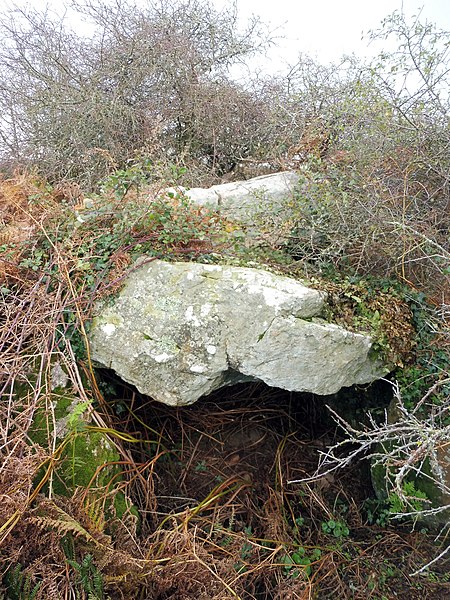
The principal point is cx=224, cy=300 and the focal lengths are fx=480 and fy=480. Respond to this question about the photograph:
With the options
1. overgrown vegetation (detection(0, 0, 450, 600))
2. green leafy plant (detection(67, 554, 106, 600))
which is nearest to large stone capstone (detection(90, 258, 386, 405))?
overgrown vegetation (detection(0, 0, 450, 600))

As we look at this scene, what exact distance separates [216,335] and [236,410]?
4.34 feet

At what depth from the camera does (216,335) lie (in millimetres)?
3111

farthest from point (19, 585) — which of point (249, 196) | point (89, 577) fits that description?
point (249, 196)

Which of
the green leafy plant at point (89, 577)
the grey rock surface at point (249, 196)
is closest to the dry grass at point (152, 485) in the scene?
the green leafy plant at point (89, 577)

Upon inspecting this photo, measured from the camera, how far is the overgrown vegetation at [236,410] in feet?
8.63

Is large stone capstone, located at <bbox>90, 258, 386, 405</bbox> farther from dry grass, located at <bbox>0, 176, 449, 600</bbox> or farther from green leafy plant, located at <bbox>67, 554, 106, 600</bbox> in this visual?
green leafy plant, located at <bbox>67, 554, 106, 600</bbox>

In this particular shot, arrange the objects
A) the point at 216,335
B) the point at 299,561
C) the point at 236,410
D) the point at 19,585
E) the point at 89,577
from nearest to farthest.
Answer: the point at 19,585 < the point at 89,577 < the point at 216,335 < the point at 299,561 < the point at 236,410

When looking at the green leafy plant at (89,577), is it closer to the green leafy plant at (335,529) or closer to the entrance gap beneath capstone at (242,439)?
the entrance gap beneath capstone at (242,439)

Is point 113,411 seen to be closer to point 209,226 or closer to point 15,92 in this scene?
point 209,226

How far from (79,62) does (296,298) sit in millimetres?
5707

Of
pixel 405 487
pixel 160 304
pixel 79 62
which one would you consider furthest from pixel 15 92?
pixel 405 487

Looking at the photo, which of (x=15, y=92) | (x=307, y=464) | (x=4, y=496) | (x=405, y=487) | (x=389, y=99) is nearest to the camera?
(x=4, y=496)

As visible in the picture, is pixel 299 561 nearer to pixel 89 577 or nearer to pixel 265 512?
pixel 265 512

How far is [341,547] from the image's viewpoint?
359 centimetres
